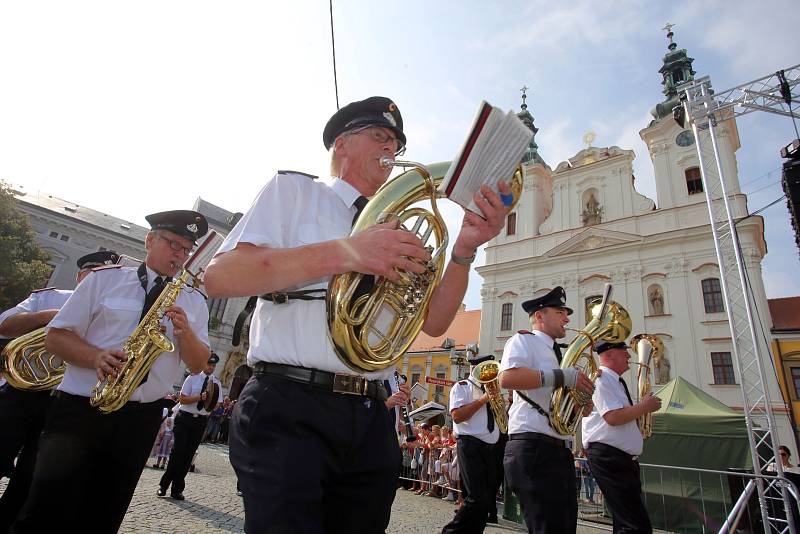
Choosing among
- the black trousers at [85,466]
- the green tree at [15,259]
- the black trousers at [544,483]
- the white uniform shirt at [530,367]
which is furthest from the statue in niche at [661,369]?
the green tree at [15,259]

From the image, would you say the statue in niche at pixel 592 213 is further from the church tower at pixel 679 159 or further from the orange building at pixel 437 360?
the orange building at pixel 437 360

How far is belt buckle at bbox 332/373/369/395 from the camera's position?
1.59 m

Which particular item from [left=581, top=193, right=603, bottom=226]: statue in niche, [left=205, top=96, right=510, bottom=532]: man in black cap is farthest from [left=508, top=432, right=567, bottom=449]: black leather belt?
[left=581, top=193, right=603, bottom=226]: statue in niche

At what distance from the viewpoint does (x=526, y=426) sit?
389 centimetres

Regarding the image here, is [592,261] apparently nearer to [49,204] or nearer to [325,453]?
[325,453]

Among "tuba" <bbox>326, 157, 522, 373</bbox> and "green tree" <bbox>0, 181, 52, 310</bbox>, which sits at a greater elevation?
"green tree" <bbox>0, 181, 52, 310</bbox>

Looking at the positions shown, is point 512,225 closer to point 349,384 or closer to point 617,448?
point 617,448

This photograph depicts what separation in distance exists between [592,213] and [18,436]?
111ft

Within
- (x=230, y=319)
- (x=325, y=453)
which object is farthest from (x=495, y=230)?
(x=230, y=319)

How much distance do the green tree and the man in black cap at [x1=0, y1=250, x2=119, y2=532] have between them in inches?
1129

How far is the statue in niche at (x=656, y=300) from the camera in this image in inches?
1053

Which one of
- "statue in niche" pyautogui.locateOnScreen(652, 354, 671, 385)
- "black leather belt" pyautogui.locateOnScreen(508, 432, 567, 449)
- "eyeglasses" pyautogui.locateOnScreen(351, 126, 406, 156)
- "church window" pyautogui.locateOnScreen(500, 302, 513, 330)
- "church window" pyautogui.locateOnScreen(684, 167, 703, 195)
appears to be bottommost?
"black leather belt" pyautogui.locateOnScreen(508, 432, 567, 449)

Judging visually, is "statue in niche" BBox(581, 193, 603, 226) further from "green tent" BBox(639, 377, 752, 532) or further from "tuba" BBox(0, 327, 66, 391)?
"tuba" BBox(0, 327, 66, 391)

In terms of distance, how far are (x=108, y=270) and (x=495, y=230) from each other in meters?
2.95
